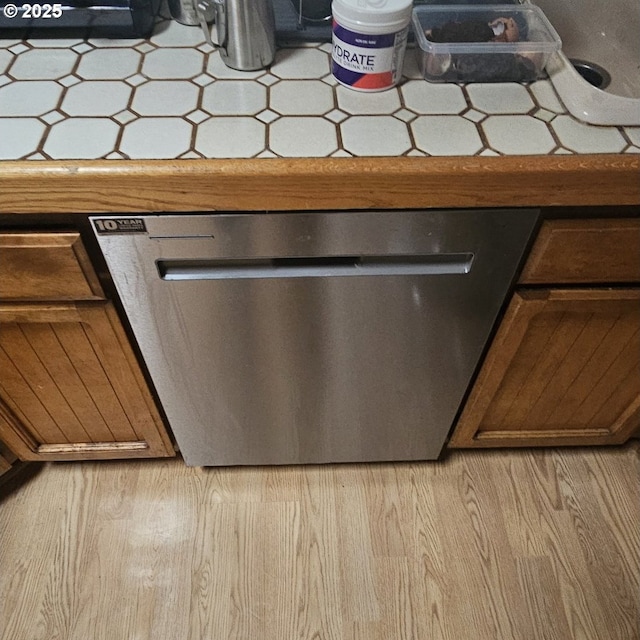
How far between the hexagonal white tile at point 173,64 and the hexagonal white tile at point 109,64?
2 cm

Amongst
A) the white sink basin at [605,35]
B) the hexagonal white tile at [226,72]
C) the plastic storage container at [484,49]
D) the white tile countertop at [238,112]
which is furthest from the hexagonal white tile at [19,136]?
the white sink basin at [605,35]

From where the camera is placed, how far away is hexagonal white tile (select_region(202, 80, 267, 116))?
72cm

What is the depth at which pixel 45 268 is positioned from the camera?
2.44 feet

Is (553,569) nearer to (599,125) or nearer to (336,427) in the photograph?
(336,427)

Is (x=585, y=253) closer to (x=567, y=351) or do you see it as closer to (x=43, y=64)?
Answer: (x=567, y=351)

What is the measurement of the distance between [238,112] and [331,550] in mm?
901

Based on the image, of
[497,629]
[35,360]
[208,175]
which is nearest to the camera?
[208,175]

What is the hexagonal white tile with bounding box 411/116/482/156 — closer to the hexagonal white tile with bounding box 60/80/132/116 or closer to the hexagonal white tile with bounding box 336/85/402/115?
the hexagonal white tile with bounding box 336/85/402/115

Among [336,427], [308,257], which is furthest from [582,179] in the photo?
[336,427]

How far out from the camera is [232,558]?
3.94ft

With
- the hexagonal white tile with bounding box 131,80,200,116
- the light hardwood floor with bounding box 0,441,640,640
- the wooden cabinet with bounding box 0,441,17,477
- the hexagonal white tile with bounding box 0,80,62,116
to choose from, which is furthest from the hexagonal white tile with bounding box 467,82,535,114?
the wooden cabinet with bounding box 0,441,17,477

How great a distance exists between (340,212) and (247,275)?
0.52 feet

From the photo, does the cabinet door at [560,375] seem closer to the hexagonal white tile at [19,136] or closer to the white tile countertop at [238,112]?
the white tile countertop at [238,112]

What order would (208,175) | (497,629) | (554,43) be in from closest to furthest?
(208,175) → (554,43) → (497,629)
